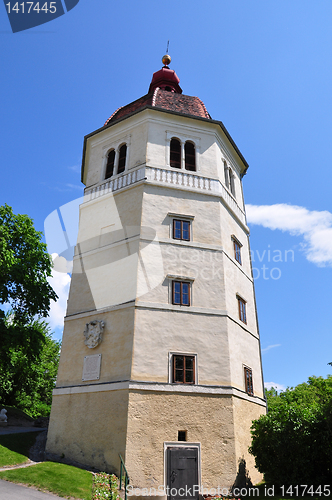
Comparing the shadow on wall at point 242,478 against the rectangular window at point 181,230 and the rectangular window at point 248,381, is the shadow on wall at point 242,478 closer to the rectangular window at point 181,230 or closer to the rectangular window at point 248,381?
the rectangular window at point 248,381

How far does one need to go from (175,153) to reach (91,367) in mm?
12047

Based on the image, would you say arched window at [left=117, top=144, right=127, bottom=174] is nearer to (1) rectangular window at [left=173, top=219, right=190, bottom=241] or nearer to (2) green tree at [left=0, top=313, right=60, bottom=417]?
(1) rectangular window at [left=173, top=219, right=190, bottom=241]

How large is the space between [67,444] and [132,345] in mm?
4653

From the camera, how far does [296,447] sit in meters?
13.6

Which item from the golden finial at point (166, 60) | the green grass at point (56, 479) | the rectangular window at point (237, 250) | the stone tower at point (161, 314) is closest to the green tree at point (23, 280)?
the stone tower at point (161, 314)

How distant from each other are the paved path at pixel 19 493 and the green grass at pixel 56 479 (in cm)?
35

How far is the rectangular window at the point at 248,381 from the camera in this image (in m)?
17.0

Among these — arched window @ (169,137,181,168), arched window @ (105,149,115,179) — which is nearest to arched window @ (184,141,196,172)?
arched window @ (169,137,181,168)

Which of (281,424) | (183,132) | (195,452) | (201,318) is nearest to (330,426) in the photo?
(281,424)

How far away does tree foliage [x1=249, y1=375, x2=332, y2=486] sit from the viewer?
13366 millimetres

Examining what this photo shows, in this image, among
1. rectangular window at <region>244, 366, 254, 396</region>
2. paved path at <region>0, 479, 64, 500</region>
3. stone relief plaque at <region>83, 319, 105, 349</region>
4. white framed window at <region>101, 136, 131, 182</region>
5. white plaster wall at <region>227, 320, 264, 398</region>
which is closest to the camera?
paved path at <region>0, 479, 64, 500</region>

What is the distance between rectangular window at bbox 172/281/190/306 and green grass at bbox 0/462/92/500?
7300 millimetres

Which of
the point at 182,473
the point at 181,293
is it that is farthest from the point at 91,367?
the point at 182,473

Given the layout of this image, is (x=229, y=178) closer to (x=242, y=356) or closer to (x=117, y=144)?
(x=117, y=144)
